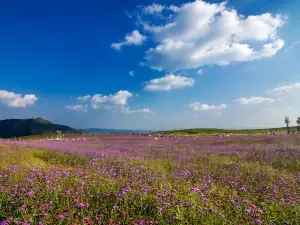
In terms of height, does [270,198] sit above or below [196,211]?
below

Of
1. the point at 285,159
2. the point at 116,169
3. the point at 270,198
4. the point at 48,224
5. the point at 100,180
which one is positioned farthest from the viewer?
the point at 285,159

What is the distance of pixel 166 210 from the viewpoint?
3.88 metres

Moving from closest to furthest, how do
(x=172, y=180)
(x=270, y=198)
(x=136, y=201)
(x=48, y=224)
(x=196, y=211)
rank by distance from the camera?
(x=48, y=224)
(x=196, y=211)
(x=136, y=201)
(x=270, y=198)
(x=172, y=180)

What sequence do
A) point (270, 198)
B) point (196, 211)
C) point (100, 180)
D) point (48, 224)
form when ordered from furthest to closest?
point (100, 180), point (270, 198), point (196, 211), point (48, 224)

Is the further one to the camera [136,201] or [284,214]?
[136,201]

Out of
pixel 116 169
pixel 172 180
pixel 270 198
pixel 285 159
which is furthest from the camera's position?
pixel 285 159

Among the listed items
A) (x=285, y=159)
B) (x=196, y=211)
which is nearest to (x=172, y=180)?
(x=196, y=211)

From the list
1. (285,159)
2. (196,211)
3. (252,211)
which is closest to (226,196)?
(252,211)

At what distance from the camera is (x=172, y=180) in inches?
280

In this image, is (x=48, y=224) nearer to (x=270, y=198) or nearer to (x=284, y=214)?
(x=284, y=214)

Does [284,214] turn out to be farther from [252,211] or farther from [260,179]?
[260,179]

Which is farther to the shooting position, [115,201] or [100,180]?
[100,180]

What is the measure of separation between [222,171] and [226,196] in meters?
3.32

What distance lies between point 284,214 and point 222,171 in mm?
4452
